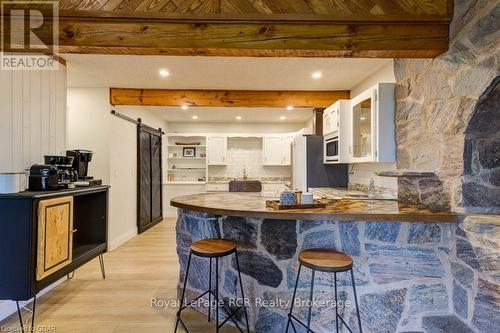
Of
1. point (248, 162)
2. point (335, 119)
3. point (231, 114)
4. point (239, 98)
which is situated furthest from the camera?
point (248, 162)

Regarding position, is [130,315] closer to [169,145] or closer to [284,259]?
[284,259]

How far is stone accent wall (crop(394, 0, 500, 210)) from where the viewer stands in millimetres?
1748

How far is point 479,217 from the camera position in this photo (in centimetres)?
181

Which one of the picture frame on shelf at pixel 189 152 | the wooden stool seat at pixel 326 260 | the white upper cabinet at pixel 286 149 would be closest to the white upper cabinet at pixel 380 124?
the wooden stool seat at pixel 326 260

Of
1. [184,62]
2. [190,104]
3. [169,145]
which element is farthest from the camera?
[169,145]

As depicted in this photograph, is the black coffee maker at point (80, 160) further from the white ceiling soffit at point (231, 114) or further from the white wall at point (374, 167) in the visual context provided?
the white wall at point (374, 167)

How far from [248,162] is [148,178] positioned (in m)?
2.60

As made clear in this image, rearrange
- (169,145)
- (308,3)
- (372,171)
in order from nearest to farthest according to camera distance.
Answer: (308,3), (372,171), (169,145)

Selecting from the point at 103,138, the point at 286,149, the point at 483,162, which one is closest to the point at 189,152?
the point at 286,149

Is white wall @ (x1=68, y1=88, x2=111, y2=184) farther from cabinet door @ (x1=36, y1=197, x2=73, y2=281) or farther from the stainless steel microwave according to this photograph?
the stainless steel microwave

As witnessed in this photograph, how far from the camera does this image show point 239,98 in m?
4.38

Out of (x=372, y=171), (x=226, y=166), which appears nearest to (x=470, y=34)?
(x=372, y=171)

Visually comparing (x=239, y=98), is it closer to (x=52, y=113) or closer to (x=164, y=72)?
(x=164, y=72)

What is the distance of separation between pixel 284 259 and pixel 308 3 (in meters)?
1.93
